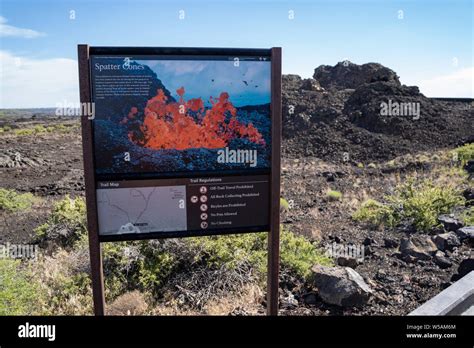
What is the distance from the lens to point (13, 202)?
1053 cm

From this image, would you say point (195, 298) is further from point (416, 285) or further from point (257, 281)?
point (416, 285)

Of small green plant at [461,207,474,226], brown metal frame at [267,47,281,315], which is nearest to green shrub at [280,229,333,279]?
brown metal frame at [267,47,281,315]

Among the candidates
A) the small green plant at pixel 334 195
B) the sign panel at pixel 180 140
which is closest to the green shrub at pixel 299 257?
the sign panel at pixel 180 140

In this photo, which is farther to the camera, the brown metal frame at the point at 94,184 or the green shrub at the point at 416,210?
the green shrub at the point at 416,210

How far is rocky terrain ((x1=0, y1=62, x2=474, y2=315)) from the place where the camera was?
5109 millimetres

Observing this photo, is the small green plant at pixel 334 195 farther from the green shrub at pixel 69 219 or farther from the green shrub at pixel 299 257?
the green shrub at pixel 69 219

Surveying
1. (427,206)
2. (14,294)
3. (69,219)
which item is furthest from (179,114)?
(427,206)

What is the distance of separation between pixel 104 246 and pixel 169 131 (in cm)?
274

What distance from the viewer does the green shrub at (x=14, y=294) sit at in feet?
14.6

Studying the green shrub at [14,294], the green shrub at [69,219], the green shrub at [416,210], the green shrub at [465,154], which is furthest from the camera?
the green shrub at [465,154]

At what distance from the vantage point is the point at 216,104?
3.78 metres
